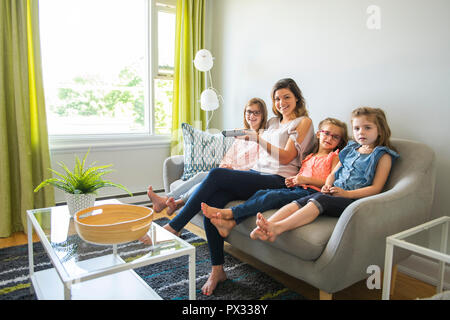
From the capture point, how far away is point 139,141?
333 centimetres

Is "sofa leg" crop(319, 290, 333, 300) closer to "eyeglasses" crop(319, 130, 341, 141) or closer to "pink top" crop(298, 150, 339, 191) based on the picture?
"pink top" crop(298, 150, 339, 191)

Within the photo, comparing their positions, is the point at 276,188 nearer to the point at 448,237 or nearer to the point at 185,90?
the point at 448,237

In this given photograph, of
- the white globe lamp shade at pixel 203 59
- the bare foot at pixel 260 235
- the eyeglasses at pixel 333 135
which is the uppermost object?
the white globe lamp shade at pixel 203 59

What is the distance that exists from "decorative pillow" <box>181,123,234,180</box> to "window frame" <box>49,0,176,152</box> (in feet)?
2.65

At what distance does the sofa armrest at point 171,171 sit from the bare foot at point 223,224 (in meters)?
0.98

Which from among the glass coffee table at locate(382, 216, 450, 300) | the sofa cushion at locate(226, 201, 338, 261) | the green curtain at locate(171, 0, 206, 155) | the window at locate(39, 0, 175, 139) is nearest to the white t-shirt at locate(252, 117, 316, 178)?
the sofa cushion at locate(226, 201, 338, 261)

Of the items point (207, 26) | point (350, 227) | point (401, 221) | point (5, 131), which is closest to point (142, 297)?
point (350, 227)

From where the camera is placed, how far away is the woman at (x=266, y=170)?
1814 mm

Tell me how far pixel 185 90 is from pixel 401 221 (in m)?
2.41

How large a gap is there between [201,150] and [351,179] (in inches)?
48.3

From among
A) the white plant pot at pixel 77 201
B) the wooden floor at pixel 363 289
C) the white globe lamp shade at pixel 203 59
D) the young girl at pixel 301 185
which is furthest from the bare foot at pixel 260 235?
the white globe lamp shade at pixel 203 59

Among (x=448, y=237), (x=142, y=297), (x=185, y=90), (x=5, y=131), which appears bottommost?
(x=142, y=297)

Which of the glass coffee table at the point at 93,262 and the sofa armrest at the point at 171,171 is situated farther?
the sofa armrest at the point at 171,171

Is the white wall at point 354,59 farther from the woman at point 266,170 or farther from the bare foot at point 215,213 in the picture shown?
the bare foot at point 215,213
